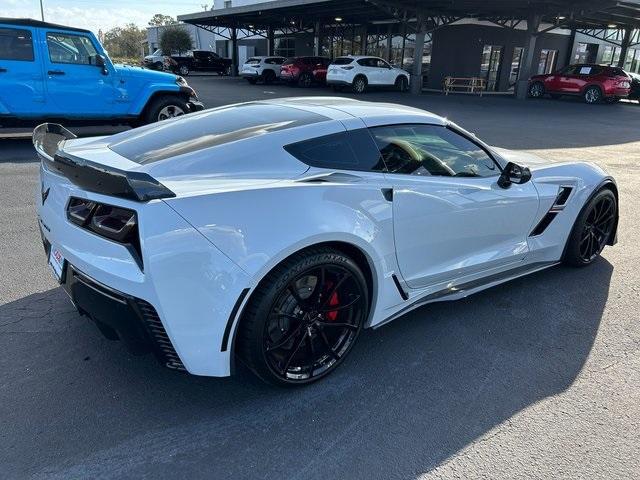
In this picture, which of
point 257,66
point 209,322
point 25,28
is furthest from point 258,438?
point 257,66

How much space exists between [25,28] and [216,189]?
8.17m

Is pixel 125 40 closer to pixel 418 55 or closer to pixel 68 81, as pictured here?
pixel 418 55

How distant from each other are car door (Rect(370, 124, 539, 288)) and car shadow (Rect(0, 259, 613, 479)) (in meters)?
0.47

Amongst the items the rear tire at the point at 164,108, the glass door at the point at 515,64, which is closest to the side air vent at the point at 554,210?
the rear tire at the point at 164,108

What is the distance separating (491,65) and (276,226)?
31333 mm

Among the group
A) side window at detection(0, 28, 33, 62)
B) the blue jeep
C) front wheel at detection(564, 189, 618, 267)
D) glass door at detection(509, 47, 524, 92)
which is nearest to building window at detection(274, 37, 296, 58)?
glass door at detection(509, 47, 524, 92)

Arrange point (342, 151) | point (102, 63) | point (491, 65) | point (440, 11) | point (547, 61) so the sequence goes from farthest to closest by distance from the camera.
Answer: point (547, 61) < point (491, 65) < point (440, 11) < point (102, 63) < point (342, 151)

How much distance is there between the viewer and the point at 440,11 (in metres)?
24.3

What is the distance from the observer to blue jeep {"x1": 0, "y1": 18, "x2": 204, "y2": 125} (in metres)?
8.35

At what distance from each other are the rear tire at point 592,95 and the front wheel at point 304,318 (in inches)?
972

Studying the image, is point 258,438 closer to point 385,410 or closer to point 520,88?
point 385,410

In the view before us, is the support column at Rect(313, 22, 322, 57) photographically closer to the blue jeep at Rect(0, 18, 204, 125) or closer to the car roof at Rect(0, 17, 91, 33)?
the blue jeep at Rect(0, 18, 204, 125)

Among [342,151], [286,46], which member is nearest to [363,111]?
[342,151]

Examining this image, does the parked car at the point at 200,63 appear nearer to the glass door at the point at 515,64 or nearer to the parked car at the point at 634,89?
the glass door at the point at 515,64
